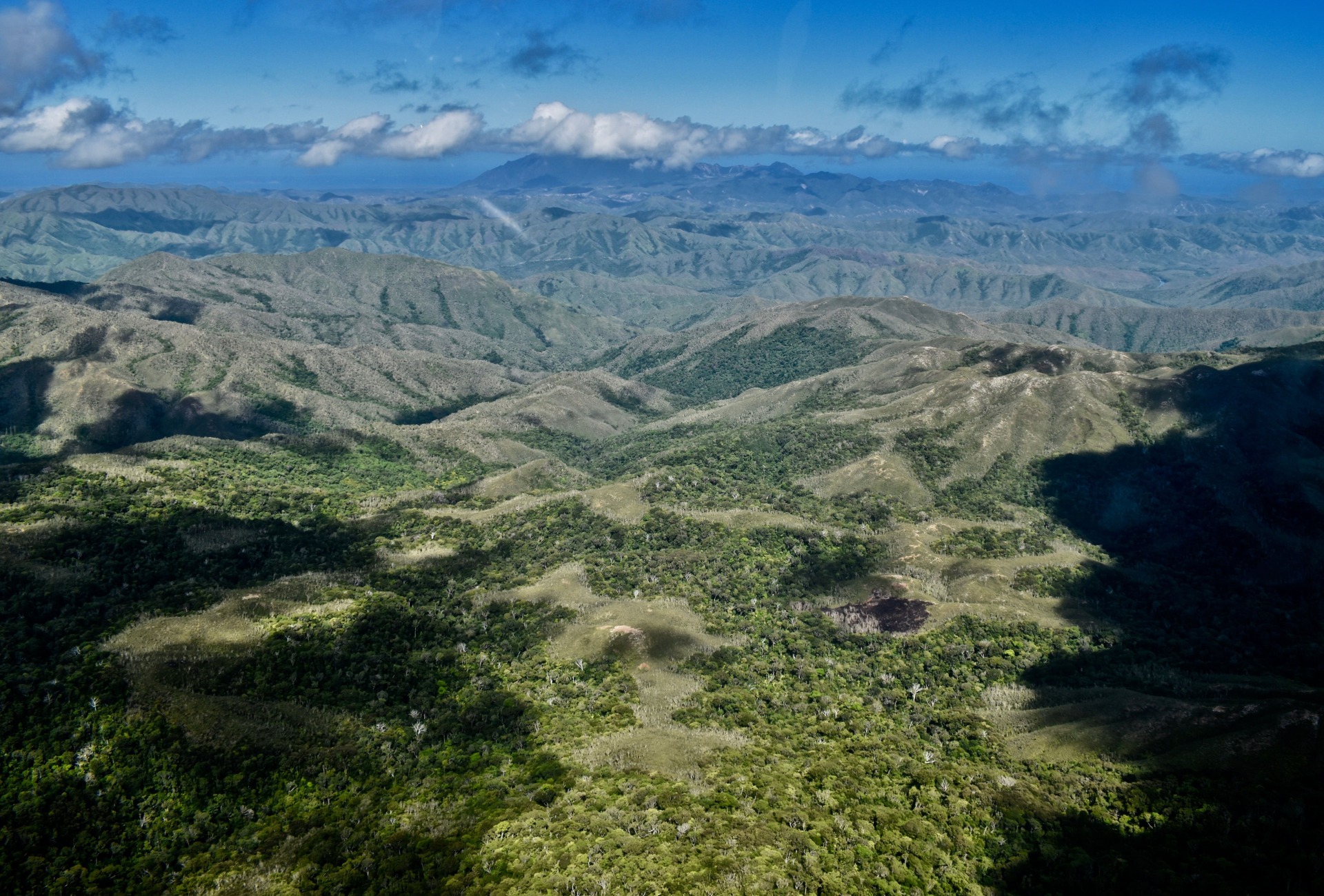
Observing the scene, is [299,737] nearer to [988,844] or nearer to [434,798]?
[434,798]

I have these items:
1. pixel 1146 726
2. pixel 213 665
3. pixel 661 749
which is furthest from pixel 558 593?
pixel 1146 726

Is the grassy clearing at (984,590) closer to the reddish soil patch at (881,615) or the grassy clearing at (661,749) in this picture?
the reddish soil patch at (881,615)

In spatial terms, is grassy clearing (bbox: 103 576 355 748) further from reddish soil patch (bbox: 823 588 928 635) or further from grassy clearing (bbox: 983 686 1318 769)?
grassy clearing (bbox: 983 686 1318 769)

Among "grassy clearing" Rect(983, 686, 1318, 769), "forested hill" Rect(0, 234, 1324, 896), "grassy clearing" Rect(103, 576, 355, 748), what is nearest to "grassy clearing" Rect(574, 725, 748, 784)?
"forested hill" Rect(0, 234, 1324, 896)

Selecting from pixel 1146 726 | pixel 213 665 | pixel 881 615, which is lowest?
pixel 881 615

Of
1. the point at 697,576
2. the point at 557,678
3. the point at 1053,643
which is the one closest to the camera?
the point at 557,678

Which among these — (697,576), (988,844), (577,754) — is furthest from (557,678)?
(988,844)

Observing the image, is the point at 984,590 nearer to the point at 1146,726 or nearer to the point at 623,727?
the point at 1146,726

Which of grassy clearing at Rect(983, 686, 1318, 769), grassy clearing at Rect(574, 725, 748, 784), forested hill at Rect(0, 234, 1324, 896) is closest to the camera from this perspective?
forested hill at Rect(0, 234, 1324, 896)
